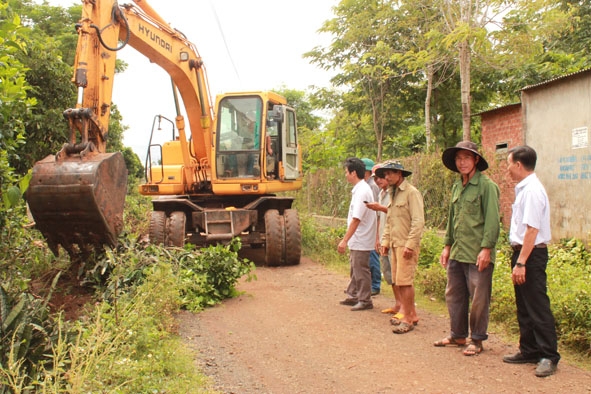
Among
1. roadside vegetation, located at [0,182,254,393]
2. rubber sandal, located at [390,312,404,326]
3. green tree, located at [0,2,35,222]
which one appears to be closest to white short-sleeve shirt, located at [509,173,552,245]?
rubber sandal, located at [390,312,404,326]

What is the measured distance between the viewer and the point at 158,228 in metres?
9.76

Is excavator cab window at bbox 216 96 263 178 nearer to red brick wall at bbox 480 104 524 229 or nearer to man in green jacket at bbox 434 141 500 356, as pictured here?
red brick wall at bbox 480 104 524 229

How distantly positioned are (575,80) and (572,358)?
17.5 feet

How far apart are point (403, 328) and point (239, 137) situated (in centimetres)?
562

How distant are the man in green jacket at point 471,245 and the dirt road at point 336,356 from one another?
27 cm

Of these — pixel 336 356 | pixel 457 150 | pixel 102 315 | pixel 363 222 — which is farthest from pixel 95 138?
pixel 457 150

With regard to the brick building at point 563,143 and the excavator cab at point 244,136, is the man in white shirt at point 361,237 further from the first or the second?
the excavator cab at point 244,136

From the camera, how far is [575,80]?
853cm

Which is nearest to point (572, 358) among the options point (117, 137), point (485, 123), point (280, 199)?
point (280, 199)

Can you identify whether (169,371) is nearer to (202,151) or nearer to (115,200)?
(115,200)

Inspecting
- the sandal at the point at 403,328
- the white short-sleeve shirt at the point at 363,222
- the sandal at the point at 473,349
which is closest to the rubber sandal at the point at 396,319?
the sandal at the point at 403,328

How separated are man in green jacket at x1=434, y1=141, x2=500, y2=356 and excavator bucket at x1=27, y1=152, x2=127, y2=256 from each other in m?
3.25

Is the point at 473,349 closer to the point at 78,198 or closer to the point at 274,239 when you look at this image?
the point at 78,198

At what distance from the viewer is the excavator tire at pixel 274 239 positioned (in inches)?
385
